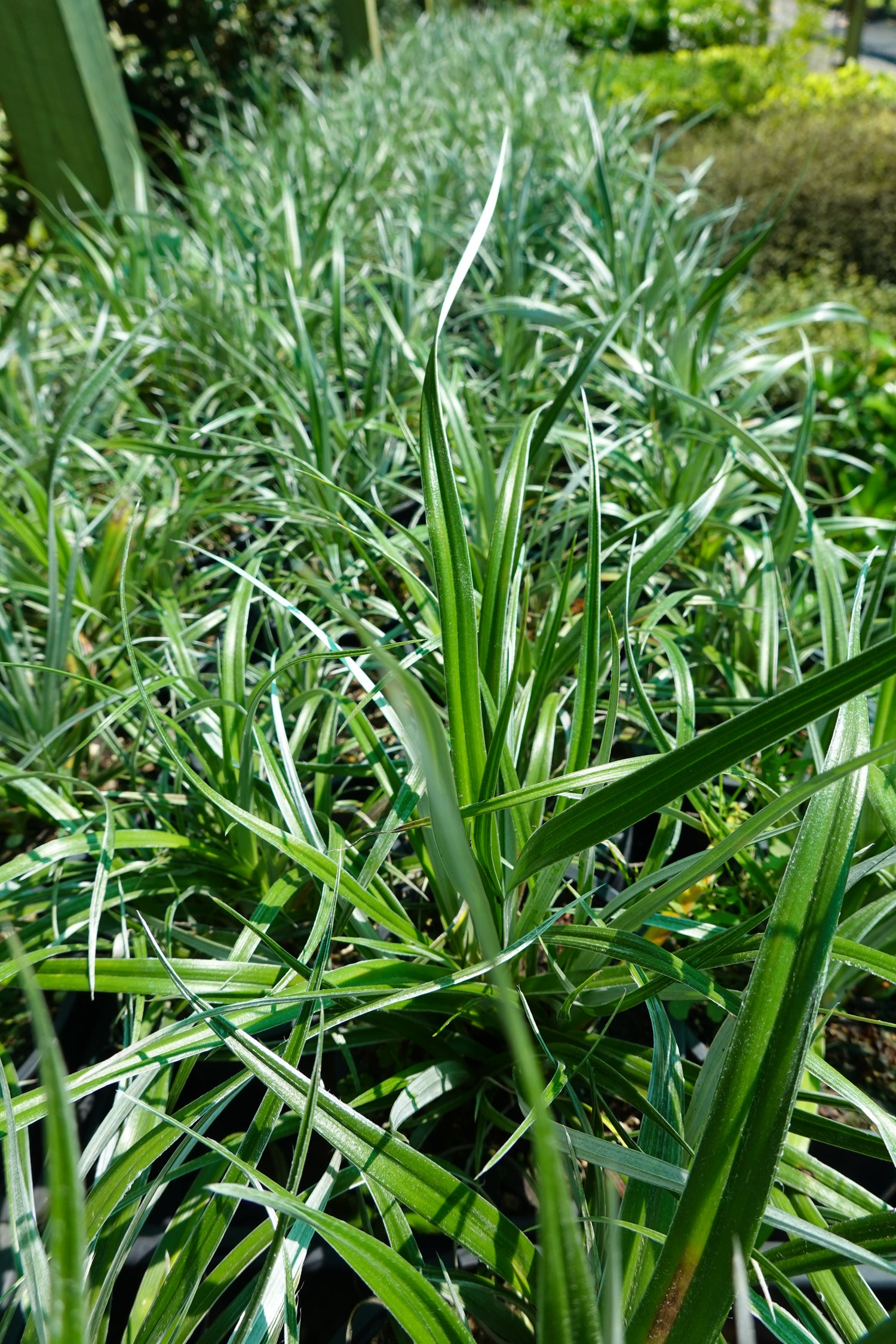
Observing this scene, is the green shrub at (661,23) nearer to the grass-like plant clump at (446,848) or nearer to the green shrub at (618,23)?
Answer: the green shrub at (618,23)

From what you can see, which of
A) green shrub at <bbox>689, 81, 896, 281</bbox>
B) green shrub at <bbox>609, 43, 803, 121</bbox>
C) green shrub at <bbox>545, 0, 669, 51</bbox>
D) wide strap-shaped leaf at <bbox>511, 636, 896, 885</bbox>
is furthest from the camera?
green shrub at <bbox>545, 0, 669, 51</bbox>

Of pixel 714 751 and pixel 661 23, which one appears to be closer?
pixel 714 751

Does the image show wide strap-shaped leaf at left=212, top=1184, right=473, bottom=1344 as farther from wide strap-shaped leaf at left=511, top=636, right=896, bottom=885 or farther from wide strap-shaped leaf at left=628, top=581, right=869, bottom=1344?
wide strap-shaped leaf at left=511, top=636, right=896, bottom=885

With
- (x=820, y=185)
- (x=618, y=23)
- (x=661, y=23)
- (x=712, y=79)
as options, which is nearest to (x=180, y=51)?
(x=820, y=185)

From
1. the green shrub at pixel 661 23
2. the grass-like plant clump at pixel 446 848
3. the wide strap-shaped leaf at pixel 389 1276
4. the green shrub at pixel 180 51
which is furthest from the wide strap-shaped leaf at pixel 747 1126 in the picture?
the green shrub at pixel 661 23

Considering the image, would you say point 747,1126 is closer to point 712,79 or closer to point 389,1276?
point 389,1276

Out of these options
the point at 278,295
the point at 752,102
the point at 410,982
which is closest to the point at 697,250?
the point at 278,295

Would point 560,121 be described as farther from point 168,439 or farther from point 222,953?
point 222,953

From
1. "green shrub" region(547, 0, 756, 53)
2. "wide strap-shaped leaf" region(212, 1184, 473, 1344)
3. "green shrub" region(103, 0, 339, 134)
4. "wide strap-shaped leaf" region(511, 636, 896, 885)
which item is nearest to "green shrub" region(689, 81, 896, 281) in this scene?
"green shrub" region(103, 0, 339, 134)
